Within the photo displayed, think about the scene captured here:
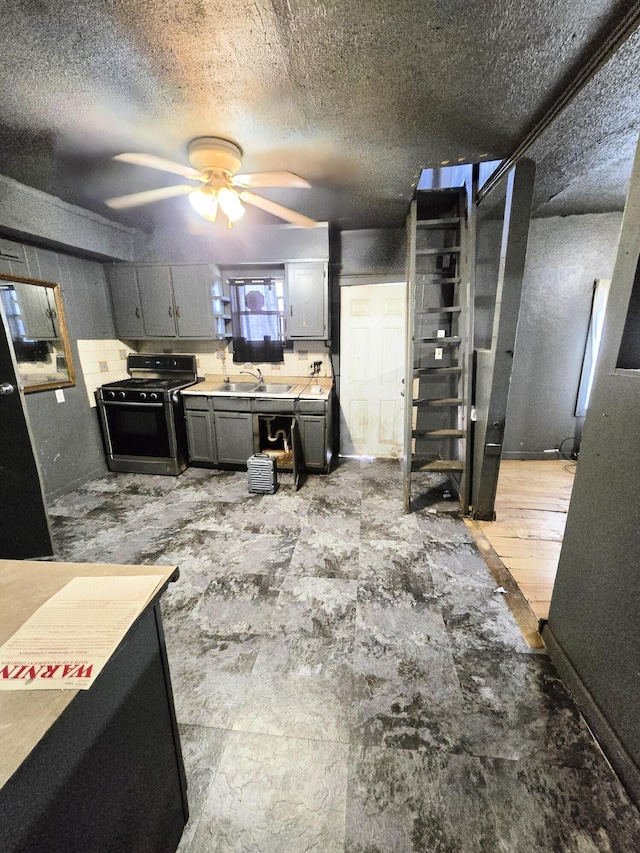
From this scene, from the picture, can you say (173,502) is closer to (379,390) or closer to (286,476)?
(286,476)

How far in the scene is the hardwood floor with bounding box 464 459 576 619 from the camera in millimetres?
2072

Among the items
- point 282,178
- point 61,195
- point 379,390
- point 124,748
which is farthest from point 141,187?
point 124,748

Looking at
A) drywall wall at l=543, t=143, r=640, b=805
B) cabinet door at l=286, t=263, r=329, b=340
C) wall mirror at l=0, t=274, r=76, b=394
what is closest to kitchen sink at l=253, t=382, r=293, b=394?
cabinet door at l=286, t=263, r=329, b=340

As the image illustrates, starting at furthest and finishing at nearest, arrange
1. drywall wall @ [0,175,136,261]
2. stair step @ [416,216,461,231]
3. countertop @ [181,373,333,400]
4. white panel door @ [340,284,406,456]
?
white panel door @ [340,284,406,456] < countertop @ [181,373,333,400] < stair step @ [416,216,461,231] < drywall wall @ [0,175,136,261]

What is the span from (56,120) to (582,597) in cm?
350

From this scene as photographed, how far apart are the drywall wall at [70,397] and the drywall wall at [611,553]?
3.88 metres

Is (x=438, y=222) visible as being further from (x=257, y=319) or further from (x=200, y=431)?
(x=200, y=431)

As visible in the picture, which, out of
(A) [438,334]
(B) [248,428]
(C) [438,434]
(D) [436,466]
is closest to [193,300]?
(B) [248,428]

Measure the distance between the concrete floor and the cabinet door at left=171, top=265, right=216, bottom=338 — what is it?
225 cm

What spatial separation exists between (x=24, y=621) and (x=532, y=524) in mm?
3074

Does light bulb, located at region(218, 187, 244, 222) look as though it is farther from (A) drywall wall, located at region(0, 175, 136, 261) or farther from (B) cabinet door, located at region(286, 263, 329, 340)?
(A) drywall wall, located at region(0, 175, 136, 261)

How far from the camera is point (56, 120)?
1788 mm

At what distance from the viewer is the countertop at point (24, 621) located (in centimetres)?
49

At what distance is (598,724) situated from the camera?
125cm
